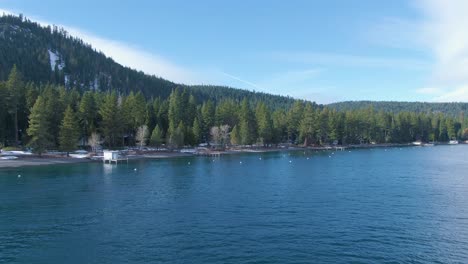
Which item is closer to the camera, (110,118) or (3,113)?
(3,113)

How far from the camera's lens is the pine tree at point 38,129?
Answer: 87.9 m

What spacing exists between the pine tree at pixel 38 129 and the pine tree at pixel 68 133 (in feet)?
11.8

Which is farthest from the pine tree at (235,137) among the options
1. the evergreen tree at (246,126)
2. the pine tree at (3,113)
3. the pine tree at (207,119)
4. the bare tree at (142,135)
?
the pine tree at (3,113)

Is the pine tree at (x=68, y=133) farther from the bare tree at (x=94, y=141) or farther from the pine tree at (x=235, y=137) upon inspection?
the pine tree at (x=235, y=137)

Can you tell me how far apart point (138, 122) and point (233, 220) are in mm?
90436

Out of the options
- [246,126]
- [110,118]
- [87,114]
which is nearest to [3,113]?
[87,114]

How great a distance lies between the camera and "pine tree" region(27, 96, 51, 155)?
3460 inches

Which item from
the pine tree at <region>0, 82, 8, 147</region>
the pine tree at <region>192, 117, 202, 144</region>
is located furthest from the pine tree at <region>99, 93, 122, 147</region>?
the pine tree at <region>192, 117, 202, 144</region>

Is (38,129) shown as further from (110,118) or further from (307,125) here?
(307,125)

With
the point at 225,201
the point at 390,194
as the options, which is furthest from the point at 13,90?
the point at 390,194

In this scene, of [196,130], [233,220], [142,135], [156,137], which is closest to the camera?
[233,220]

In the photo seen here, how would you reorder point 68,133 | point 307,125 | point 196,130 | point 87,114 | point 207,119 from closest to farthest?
point 68,133 → point 87,114 → point 196,130 → point 207,119 → point 307,125

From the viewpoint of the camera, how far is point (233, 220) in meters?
34.9

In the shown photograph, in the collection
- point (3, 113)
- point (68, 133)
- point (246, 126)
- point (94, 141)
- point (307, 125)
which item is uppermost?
point (3, 113)
